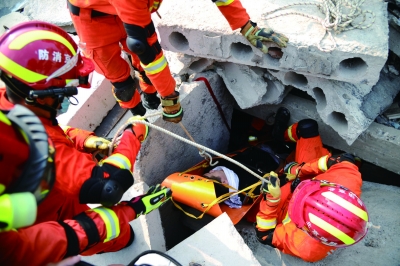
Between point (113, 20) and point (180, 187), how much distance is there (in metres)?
1.58

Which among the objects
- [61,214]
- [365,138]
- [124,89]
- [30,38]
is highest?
[30,38]

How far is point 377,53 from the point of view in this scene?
8.32 feet

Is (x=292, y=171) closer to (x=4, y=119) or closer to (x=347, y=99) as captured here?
(x=347, y=99)

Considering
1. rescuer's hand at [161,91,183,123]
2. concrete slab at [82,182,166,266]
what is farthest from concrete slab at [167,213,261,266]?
rescuer's hand at [161,91,183,123]

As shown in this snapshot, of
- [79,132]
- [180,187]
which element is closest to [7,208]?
[79,132]

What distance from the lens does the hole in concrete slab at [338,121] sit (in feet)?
10.4

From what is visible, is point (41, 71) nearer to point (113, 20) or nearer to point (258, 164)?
point (113, 20)

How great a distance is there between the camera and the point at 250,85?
138 inches

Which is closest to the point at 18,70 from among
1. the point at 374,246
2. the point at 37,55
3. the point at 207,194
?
the point at 37,55

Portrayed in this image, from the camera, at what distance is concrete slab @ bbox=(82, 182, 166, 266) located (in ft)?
8.83

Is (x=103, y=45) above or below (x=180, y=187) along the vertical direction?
above

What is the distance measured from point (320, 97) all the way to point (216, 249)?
175 cm

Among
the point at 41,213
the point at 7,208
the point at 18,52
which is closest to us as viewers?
the point at 7,208

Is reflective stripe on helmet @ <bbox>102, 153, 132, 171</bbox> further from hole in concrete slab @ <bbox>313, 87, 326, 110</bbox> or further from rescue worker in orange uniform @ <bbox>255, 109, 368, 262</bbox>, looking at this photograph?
hole in concrete slab @ <bbox>313, 87, 326, 110</bbox>
